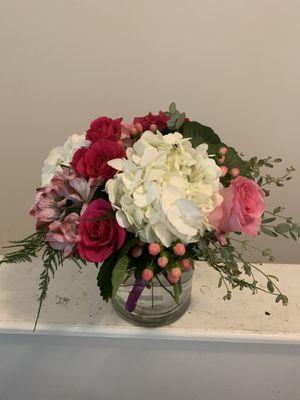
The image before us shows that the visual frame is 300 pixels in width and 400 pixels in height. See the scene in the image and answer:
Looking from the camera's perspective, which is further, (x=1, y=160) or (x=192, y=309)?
(x=1, y=160)

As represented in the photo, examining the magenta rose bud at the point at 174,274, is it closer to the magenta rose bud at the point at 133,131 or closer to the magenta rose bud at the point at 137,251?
the magenta rose bud at the point at 137,251

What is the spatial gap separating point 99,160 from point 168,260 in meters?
0.17

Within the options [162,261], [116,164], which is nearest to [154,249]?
[162,261]

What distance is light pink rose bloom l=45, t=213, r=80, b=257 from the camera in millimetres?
618

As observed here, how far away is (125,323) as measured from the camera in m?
0.83

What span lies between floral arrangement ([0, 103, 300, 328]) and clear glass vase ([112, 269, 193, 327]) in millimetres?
88

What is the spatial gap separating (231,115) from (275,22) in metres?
0.21

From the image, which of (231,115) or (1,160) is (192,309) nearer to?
(231,115)

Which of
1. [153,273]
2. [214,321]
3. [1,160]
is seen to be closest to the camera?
[153,273]

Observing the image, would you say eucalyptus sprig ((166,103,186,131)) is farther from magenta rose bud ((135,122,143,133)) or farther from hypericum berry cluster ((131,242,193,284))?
hypericum berry cluster ((131,242,193,284))

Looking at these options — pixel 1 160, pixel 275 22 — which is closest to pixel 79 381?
pixel 1 160

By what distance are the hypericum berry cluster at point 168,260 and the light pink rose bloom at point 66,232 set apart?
0.08 meters

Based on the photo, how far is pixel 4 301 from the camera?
0.88 m

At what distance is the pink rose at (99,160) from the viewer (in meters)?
0.63
